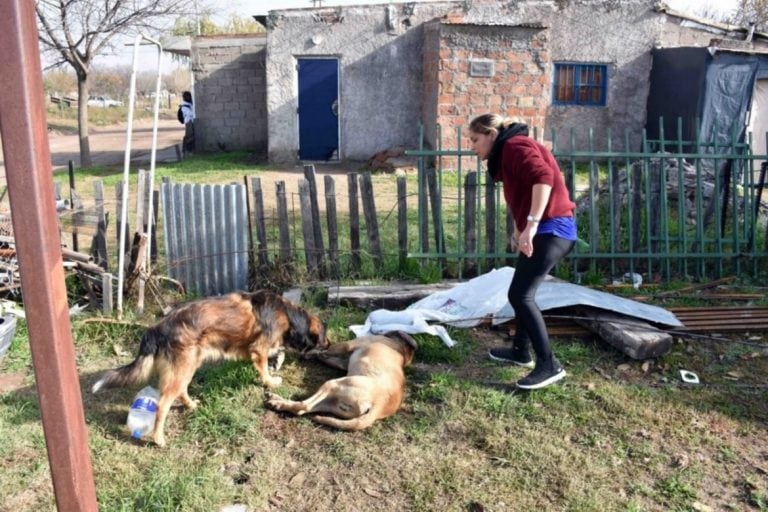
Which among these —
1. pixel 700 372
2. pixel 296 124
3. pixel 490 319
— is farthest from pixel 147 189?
pixel 296 124

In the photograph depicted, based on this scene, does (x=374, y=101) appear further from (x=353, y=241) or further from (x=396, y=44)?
(x=353, y=241)

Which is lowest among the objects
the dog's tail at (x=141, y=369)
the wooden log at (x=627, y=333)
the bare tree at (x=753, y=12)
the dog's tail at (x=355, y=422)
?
the dog's tail at (x=355, y=422)

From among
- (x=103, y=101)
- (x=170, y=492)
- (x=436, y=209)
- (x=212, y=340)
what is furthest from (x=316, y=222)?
(x=103, y=101)

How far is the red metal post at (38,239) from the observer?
1098 mm

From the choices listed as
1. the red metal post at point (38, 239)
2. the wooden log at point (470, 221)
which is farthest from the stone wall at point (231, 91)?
the red metal post at point (38, 239)

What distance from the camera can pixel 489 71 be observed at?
13.4 metres

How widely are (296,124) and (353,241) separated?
9875mm

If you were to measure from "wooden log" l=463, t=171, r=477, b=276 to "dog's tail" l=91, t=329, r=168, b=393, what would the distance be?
3.41 metres

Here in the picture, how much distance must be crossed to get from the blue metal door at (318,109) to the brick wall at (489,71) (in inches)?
115

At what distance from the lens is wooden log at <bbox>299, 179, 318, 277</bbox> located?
5902mm

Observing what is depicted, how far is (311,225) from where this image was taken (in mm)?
6016

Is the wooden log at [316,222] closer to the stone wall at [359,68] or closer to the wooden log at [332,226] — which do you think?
the wooden log at [332,226]

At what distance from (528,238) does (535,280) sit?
366mm

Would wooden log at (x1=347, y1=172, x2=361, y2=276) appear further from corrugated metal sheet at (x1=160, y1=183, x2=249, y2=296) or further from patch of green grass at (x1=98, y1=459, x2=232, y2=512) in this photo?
patch of green grass at (x1=98, y1=459, x2=232, y2=512)
